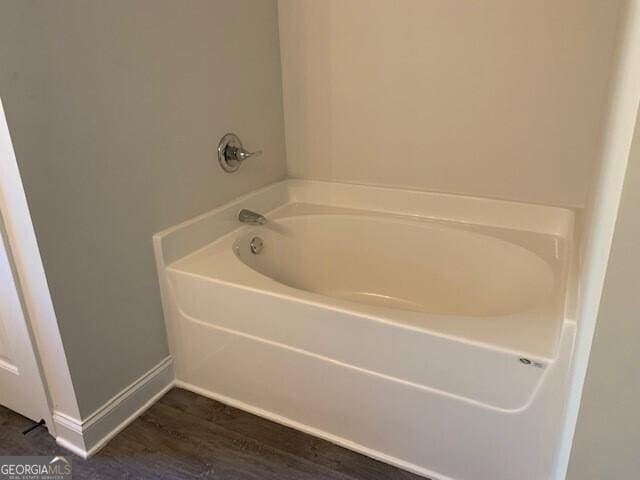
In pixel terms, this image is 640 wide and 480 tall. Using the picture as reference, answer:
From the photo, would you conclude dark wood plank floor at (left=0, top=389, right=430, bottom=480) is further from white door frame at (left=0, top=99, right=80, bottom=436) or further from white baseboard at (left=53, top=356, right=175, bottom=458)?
white door frame at (left=0, top=99, right=80, bottom=436)

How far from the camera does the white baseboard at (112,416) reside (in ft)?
5.16

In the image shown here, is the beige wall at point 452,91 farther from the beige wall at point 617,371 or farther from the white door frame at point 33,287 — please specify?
the white door frame at point 33,287

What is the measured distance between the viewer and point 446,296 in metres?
2.09

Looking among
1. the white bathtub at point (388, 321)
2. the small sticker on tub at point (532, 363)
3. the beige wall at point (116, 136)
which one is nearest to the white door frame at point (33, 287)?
the beige wall at point (116, 136)

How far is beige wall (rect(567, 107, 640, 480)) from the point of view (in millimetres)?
717

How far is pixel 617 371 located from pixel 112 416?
1499 mm

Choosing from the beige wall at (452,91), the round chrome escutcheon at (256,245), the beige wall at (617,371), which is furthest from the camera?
the round chrome escutcheon at (256,245)

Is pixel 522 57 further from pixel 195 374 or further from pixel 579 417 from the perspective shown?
pixel 195 374

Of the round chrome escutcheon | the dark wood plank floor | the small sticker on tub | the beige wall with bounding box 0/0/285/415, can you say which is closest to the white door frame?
the beige wall with bounding box 0/0/285/415

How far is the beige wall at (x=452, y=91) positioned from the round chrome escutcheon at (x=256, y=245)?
0.48 metres

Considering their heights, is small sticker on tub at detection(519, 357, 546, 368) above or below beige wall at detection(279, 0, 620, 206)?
below

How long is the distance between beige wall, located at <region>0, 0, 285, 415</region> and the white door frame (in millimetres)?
23

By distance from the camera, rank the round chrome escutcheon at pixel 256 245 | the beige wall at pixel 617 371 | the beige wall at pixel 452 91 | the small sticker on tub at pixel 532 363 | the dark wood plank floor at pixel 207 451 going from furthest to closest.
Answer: the round chrome escutcheon at pixel 256 245 → the beige wall at pixel 452 91 → the dark wood plank floor at pixel 207 451 → the small sticker on tub at pixel 532 363 → the beige wall at pixel 617 371

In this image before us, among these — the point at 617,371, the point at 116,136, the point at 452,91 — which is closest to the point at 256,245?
the point at 116,136
